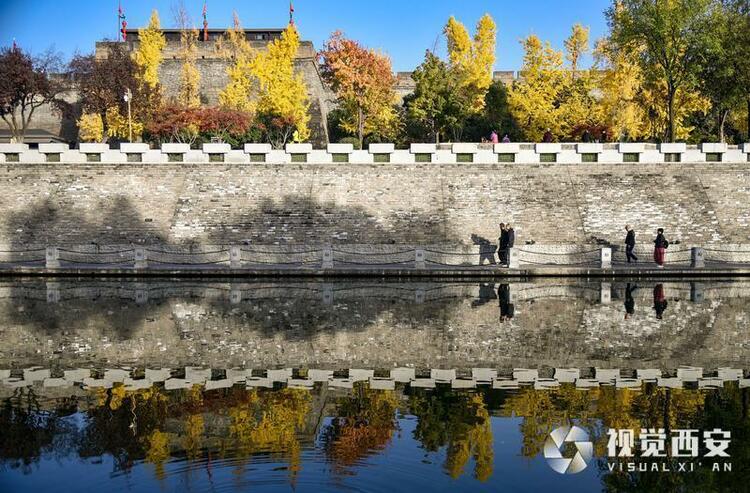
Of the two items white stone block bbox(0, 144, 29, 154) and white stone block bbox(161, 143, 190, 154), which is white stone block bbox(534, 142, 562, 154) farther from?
white stone block bbox(0, 144, 29, 154)

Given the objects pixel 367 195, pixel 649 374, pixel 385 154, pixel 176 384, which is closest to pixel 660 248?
pixel 367 195

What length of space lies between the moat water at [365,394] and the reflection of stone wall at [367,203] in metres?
11.2

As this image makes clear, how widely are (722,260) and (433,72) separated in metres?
20.3

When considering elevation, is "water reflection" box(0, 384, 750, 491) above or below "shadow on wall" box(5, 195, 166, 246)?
below

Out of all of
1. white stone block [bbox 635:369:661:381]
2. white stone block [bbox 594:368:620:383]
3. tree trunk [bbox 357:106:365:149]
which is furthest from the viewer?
tree trunk [bbox 357:106:365:149]

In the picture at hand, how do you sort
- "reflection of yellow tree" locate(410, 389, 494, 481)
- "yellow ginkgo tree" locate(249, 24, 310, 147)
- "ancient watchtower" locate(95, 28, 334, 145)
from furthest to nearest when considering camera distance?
"ancient watchtower" locate(95, 28, 334, 145)
"yellow ginkgo tree" locate(249, 24, 310, 147)
"reflection of yellow tree" locate(410, 389, 494, 481)

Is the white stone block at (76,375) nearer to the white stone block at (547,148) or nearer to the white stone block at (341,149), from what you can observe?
the white stone block at (341,149)

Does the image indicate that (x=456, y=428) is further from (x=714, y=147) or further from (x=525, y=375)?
(x=714, y=147)

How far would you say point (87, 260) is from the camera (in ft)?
88.8

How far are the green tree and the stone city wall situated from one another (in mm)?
5279

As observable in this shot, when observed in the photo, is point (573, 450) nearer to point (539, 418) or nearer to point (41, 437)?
point (539, 418)

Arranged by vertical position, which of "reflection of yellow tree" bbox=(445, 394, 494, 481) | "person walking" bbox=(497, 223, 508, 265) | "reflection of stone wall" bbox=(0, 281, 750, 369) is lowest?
"reflection of yellow tree" bbox=(445, 394, 494, 481)

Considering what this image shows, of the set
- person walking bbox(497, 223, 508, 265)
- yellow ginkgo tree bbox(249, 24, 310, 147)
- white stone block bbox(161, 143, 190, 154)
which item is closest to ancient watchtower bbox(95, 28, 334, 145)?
yellow ginkgo tree bbox(249, 24, 310, 147)

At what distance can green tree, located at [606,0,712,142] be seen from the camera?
3597 cm
